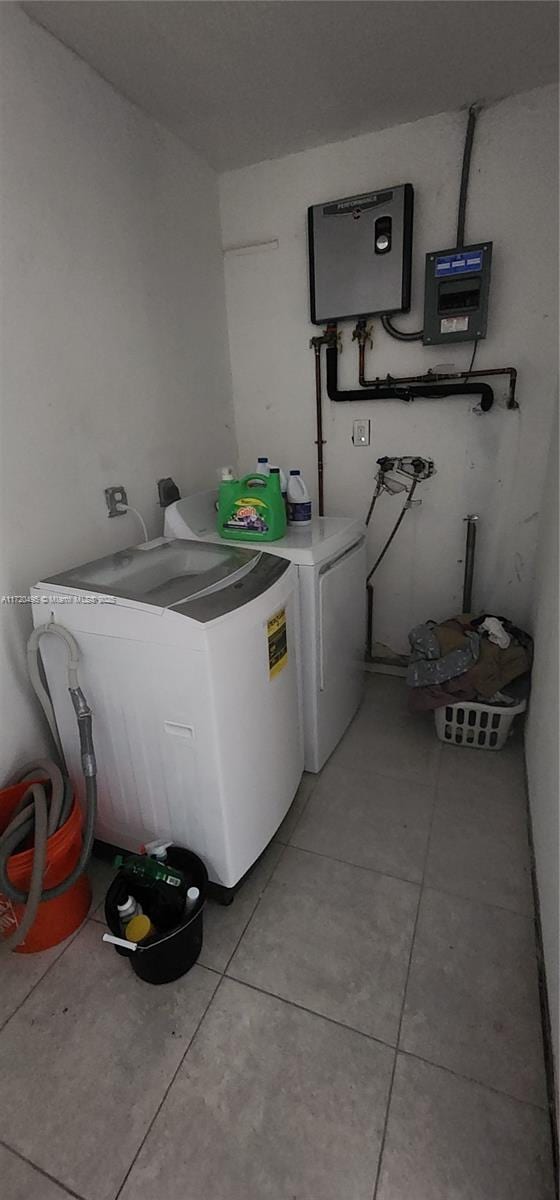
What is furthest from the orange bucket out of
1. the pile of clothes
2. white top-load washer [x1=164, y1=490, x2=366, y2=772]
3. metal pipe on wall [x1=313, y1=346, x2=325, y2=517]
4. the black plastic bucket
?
metal pipe on wall [x1=313, y1=346, x2=325, y2=517]

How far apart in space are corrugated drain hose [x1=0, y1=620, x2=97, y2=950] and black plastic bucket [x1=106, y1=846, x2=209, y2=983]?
0.13 m

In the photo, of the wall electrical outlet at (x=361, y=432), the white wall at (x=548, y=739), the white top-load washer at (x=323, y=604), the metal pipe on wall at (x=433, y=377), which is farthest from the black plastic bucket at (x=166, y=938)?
the metal pipe on wall at (x=433, y=377)

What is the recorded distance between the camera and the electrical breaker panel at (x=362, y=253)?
189 cm

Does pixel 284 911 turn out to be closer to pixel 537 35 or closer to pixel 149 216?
pixel 149 216

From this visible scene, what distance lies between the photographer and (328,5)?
134 cm

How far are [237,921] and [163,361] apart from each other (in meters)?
1.94

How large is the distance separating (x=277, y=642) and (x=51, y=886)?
33.1 inches

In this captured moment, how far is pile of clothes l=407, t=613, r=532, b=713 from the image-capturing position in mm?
1865

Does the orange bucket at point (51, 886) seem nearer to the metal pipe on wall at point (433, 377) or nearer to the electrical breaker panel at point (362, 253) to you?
the metal pipe on wall at point (433, 377)

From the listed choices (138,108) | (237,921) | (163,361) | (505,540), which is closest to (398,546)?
(505,540)

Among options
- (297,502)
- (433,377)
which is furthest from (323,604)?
(433,377)

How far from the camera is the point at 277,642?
1.40 metres

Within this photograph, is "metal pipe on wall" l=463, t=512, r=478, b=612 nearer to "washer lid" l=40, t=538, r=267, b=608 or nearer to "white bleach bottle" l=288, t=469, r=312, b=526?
"white bleach bottle" l=288, t=469, r=312, b=526

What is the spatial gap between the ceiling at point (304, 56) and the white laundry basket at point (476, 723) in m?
2.09
